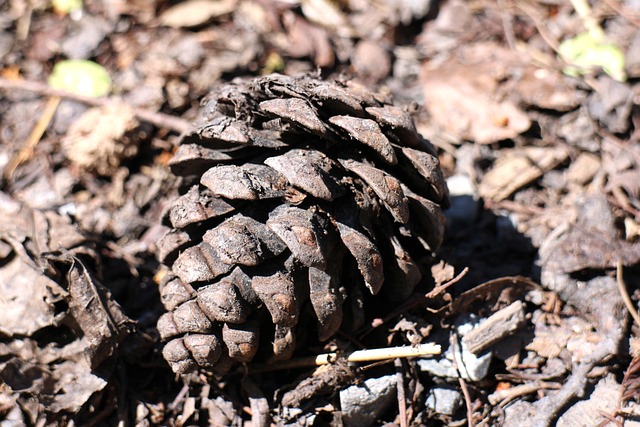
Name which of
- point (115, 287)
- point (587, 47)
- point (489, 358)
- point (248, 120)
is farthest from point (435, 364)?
point (587, 47)

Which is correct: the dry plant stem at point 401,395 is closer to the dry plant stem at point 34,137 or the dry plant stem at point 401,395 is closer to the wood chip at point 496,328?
the wood chip at point 496,328

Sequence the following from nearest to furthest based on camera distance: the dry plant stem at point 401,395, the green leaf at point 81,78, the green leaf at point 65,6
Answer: the dry plant stem at point 401,395 → the green leaf at point 81,78 → the green leaf at point 65,6

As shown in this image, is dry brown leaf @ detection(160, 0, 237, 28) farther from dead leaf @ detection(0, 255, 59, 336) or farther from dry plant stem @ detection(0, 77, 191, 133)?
dead leaf @ detection(0, 255, 59, 336)

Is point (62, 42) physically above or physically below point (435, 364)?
above

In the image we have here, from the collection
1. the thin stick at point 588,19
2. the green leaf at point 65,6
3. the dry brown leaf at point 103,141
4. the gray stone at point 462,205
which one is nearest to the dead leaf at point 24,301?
the dry brown leaf at point 103,141

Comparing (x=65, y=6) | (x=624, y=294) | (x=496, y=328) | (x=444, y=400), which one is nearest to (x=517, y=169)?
(x=624, y=294)

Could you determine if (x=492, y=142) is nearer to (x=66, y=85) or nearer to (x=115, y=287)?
(x=115, y=287)
